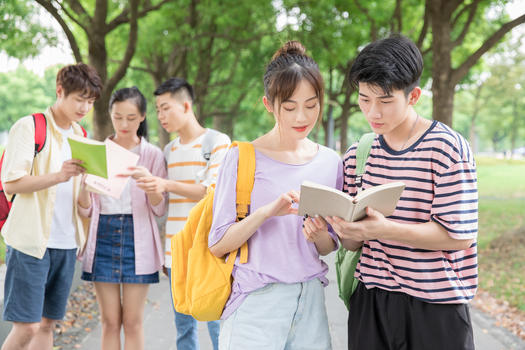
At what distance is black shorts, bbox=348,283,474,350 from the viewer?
197 centimetres

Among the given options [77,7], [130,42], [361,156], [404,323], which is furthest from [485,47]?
[404,323]

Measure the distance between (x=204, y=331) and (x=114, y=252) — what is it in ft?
6.27

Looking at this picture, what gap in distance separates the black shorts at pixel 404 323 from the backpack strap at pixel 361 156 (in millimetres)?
465

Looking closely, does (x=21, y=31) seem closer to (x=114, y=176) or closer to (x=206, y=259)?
(x=114, y=176)

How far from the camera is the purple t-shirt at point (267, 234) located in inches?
81.5

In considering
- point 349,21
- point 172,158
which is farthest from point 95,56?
point 349,21

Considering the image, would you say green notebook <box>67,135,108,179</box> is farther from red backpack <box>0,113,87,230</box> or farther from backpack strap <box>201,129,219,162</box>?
backpack strap <box>201,129,219,162</box>

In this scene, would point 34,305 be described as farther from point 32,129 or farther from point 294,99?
point 294,99

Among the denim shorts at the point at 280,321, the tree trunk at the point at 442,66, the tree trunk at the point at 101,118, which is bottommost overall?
the denim shorts at the point at 280,321

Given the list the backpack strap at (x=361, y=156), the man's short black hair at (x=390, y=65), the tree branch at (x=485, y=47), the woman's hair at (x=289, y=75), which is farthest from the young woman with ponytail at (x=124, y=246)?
the tree branch at (x=485, y=47)

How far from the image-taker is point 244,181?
6.83 feet

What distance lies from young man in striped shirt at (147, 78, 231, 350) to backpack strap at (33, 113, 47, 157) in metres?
0.73

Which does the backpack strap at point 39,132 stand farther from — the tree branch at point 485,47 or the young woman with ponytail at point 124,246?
the tree branch at point 485,47

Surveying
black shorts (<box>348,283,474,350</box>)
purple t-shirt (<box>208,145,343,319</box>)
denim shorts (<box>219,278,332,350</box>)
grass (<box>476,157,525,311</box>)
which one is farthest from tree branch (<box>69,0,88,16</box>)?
black shorts (<box>348,283,474,350</box>)
